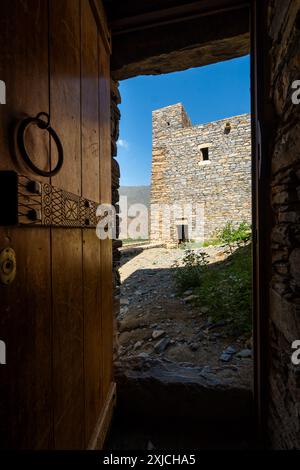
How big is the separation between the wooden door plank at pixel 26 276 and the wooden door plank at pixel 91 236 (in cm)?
37

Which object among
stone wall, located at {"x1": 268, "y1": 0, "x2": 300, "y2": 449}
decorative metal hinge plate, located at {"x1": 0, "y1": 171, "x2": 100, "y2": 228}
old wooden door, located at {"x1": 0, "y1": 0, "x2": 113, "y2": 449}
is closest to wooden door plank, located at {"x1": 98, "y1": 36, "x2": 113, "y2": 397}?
old wooden door, located at {"x1": 0, "y1": 0, "x2": 113, "y2": 449}

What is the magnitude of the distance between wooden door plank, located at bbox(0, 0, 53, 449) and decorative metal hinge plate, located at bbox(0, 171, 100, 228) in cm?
4

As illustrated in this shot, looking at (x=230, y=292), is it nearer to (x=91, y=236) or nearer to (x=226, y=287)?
(x=226, y=287)

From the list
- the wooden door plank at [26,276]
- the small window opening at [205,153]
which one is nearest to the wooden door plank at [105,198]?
the wooden door plank at [26,276]

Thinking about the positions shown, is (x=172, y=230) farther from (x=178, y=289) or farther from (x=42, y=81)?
(x=42, y=81)

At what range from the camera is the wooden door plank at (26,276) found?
0.65 meters

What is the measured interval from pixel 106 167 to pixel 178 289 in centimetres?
383

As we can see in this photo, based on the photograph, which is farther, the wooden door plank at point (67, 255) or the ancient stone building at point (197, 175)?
the ancient stone building at point (197, 175)

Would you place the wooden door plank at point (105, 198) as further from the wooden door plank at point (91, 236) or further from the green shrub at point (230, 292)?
the green shrub at point (230, 292)

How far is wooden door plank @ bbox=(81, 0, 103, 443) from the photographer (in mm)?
1216

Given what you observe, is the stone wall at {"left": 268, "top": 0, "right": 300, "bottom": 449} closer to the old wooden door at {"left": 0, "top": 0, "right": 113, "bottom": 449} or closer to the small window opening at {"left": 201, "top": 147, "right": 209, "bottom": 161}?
the old wooden door at {"left": 0, "top": 0, "right": 113, "bottom": 449}

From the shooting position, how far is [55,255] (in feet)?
2.99

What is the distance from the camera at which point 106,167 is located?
1.67 meters
